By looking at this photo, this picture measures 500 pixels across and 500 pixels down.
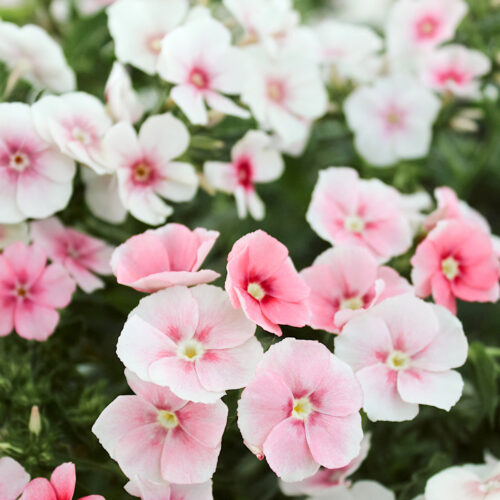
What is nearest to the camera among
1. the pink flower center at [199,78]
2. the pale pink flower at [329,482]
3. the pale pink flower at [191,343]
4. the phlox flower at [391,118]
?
the pale pink flower at [191,343]

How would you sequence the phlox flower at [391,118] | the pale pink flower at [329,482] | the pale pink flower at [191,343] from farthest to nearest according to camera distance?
the phlox flower at [391,118] → the pale pink flower at [329,482] → the pale pink flower at [191,343]

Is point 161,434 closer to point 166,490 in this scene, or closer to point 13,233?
point 166,490

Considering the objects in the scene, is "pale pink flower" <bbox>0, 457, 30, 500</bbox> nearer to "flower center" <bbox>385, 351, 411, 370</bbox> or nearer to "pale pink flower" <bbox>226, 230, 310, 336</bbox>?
"pale pink flower" <bbox>226, 230, 310, 336</bbox>

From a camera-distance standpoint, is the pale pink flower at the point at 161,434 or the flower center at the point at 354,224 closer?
the pale pink flower at the point at 161,434

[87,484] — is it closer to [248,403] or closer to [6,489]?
[6,489]

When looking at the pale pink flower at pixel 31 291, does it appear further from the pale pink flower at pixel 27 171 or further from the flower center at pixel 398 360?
the flower center at pixel 398 360

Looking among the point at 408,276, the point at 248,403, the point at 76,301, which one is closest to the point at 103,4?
the point at 76,301

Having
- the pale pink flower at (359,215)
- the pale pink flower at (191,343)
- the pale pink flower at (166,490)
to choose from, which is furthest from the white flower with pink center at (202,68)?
the pale pink flower at (166,490)
